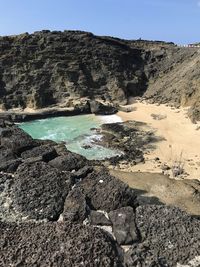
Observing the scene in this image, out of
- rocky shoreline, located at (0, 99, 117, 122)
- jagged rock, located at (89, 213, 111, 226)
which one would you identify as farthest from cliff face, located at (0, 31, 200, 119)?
jagged rock, located at (89, 213, 111, 226)

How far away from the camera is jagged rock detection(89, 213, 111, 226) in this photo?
19.7 feet

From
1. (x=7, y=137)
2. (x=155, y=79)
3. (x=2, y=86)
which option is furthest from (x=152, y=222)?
(x=155, y=79)

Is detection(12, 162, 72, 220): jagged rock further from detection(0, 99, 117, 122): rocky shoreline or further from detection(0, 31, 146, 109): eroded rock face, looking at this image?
detection(0, 31, 146, 109): eroded rock face

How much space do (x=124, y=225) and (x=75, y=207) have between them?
0.78 meters

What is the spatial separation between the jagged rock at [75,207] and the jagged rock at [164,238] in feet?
2.57

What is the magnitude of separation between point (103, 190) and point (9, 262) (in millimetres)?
2435

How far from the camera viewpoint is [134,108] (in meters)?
48.9

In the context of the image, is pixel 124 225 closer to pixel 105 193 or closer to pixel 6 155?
pixel 105 193

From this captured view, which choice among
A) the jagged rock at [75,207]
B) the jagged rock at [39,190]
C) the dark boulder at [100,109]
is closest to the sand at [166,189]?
the jagged rock at [39,190]

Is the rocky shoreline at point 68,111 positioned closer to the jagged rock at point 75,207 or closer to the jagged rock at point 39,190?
the jagged rock at point 39,190

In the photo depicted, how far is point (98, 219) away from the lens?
6070mm

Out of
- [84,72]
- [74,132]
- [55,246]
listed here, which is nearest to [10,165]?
[55,246]

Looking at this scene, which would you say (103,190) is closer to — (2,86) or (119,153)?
(119,153)

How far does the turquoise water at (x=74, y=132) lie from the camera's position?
34.6 meters
